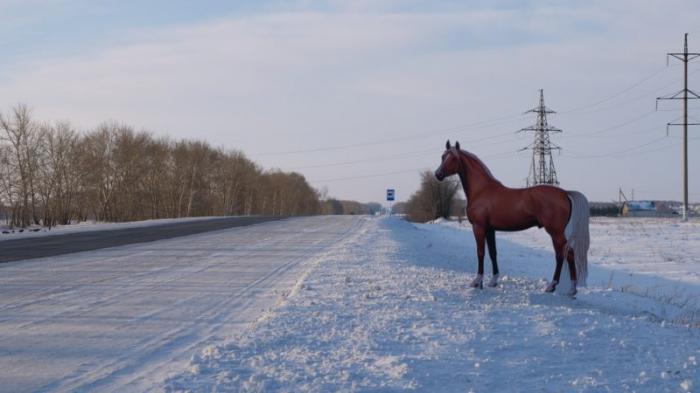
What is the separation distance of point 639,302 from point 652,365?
21.2ft

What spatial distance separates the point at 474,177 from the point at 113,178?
6577 cm

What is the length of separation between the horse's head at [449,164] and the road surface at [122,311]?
349cm

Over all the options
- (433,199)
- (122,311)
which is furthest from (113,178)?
(122,311)

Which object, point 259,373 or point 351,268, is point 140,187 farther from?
point 259,373

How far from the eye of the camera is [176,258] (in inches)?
707

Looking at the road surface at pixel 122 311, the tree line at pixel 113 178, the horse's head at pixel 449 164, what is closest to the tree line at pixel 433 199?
the tree line at pixel 113 178

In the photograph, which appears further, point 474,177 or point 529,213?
point 474,177

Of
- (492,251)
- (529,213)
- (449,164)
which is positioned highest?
(449,164)

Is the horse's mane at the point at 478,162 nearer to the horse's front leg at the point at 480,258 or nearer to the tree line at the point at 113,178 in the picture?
the horse's front leg at the point at 480,258

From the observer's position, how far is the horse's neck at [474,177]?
10188mm

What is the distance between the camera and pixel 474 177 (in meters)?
10.3

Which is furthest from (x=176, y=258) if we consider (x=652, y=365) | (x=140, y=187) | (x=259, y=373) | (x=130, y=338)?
(x=140, y=187)

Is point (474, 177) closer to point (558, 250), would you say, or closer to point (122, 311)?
point (558, 250)

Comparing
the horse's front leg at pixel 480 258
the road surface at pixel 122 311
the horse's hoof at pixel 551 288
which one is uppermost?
the horse's front leg at pixel 480 258
